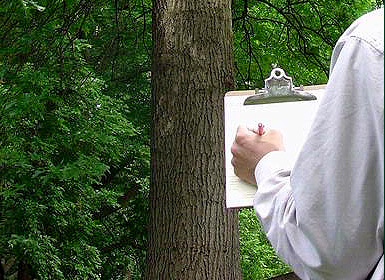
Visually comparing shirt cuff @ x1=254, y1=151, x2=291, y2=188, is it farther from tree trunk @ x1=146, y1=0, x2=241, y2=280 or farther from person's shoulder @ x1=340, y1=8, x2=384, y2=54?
tree trunk @ x1=146, y1=0, x2=241, y2=280

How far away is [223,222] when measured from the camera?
4.66m

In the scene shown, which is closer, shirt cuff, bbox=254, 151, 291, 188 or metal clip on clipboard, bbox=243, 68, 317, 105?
shirt cuff, bbox=254, 151, 291, 188

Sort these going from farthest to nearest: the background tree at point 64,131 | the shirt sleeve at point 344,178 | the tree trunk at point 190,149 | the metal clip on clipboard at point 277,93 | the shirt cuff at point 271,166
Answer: the background tree at point 64,131 → the tree trunk at point 190,149 → the metal clip on clipboard at point 277,93 → the shirt cuff at point 271,166 → the shirt sleeve at point 344,178

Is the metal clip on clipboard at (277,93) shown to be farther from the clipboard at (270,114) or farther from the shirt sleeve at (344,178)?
the shirt sleeve at (344,178)

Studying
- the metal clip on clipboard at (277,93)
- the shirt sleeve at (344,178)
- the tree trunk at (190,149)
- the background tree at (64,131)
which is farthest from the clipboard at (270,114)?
the background tree at (64,131)

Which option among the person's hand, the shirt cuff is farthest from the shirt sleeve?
the person's hand

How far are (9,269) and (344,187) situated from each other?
979cm

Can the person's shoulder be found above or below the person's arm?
above

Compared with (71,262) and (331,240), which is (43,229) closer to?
(71,262)

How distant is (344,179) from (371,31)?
23 cm

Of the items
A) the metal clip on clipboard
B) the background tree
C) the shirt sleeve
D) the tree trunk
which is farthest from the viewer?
the background tree

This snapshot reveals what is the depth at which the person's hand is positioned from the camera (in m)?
1.72

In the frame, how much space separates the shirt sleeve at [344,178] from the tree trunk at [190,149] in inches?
126

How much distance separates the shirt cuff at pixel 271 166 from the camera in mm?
1592
